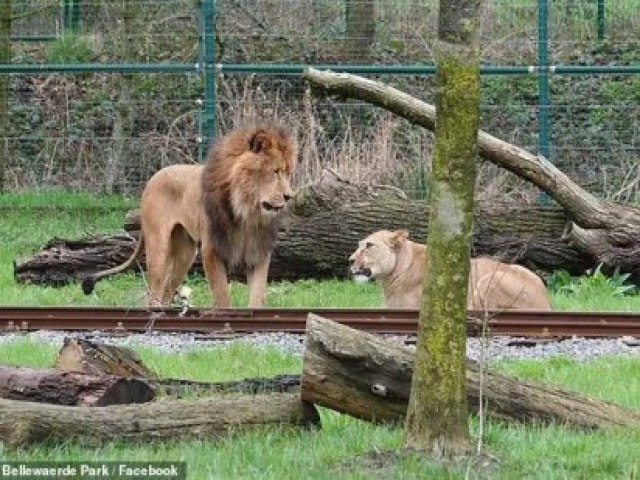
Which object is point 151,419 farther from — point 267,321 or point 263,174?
point 263,174

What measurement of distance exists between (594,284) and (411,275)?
6.79ft

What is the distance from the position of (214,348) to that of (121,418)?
11.9 feet

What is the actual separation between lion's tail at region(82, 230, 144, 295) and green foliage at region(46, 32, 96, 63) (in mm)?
8126

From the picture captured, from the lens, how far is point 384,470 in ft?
20.4

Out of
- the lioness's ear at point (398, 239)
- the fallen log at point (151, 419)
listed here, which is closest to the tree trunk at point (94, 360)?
the fallen log at point (151, 419)

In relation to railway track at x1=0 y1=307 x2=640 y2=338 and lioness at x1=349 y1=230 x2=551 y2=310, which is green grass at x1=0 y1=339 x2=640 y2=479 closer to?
railway track at x1=0 y1=307 x2=640 y2=338

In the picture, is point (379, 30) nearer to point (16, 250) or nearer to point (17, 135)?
point (17, 135)

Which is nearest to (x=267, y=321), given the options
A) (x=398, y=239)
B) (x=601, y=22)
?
(x=398, y=239)

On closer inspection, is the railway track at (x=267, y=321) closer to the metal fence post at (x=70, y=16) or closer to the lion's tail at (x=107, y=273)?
the lion's tail at (x=107, y=273)

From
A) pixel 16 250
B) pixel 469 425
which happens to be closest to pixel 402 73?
pixel 16 250

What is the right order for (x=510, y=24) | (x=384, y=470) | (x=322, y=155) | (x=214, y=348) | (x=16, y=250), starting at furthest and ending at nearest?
(x=510, y=24)
(x=322, y=155)
(x=16, y=250)
(x=214, y=348)
(x=384, y=470)

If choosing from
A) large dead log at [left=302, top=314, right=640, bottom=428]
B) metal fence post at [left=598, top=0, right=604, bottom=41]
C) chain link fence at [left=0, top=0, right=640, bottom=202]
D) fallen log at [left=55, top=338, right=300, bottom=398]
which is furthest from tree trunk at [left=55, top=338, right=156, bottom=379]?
metal fence post at [left=598, top=0, right=604, bottom=41]

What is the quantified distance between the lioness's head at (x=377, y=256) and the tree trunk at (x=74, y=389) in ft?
16.6

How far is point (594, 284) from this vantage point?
13.3 metres
